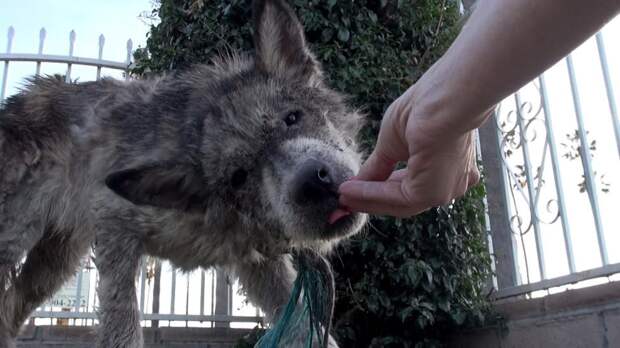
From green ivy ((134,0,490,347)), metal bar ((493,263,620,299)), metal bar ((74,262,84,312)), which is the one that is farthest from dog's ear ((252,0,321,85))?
metal bar ((74,262,84,312))

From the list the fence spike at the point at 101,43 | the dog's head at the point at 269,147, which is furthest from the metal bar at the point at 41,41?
the dog's head at the point at 269,147

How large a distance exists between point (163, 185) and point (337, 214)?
3.75 ft

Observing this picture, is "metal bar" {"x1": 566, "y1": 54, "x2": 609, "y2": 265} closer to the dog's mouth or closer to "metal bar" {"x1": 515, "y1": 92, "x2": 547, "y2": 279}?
"metal bar" {"x1": 515, "y1": 92, "x2": 547, "y2": 279}

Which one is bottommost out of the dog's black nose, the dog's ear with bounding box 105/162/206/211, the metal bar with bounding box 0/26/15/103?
the dog's black nose

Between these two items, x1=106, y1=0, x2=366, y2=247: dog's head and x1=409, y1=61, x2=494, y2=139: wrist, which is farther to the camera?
x1=106, y1=0, x2=366, y2=247: dog's head

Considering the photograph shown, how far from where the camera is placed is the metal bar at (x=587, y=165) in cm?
→ 429

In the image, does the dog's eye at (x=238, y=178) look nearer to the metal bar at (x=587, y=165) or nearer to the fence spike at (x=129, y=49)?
the metal bar at (x=587, y=165)

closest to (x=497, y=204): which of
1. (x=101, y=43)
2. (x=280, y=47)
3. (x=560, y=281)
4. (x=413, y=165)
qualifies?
(x=560, y=281)

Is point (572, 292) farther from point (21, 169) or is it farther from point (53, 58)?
point (53, 58)

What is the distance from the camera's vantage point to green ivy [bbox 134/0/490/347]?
5496 millimetres

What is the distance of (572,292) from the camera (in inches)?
177

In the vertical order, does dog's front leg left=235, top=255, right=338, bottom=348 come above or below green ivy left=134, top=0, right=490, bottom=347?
below

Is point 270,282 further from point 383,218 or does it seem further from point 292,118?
point 383,218

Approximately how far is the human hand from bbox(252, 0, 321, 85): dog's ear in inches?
71.1
